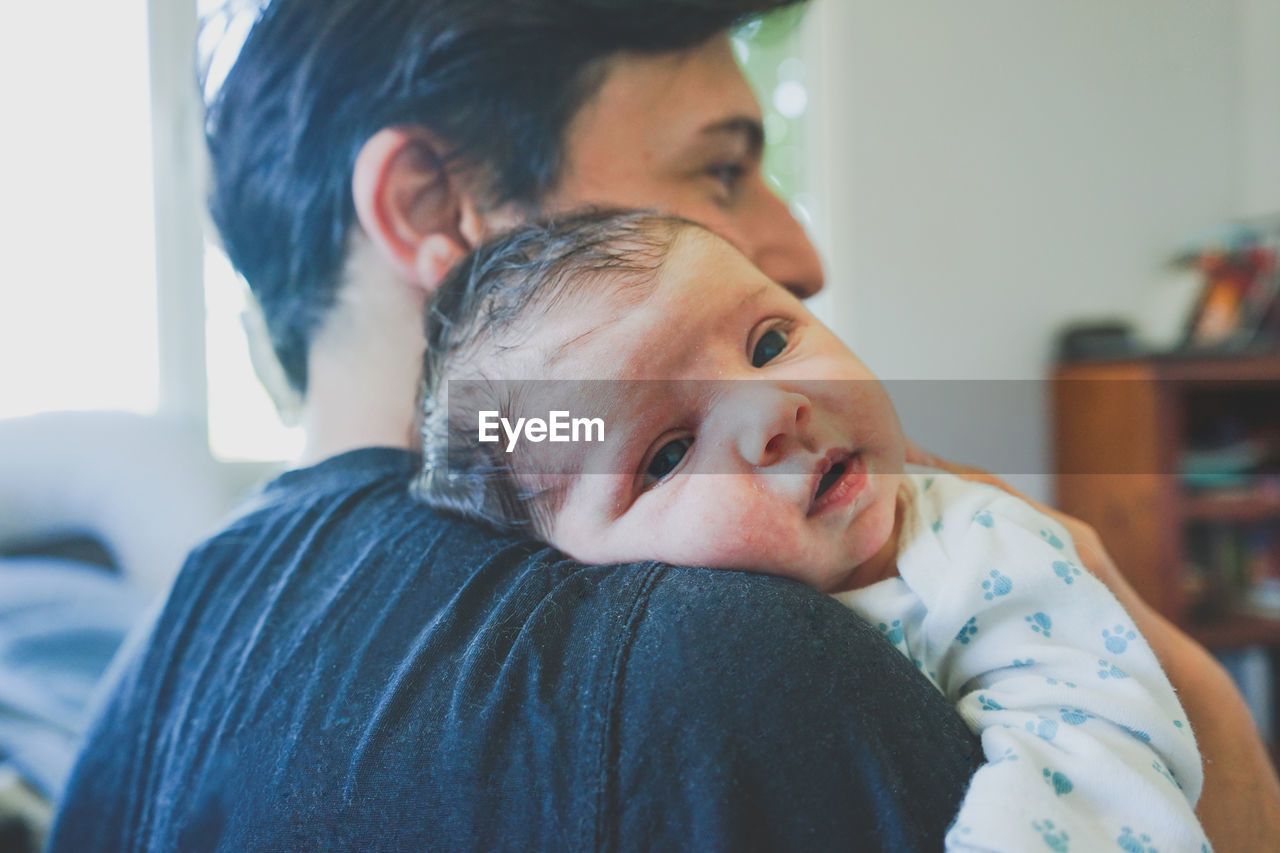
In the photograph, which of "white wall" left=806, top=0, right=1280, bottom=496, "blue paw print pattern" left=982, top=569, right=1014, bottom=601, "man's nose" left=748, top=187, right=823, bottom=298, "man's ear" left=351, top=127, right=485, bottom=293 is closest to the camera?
"blue paw print pattern" left=982, top=569, right=1014, bottom=601

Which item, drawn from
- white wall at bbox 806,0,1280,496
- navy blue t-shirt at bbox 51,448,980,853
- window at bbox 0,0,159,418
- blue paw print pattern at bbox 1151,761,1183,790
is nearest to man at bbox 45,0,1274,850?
navy blue t-shirt at bbox 51,448,980,853

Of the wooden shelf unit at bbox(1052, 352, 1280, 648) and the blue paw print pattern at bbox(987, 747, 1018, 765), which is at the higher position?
the blue paw print pattern at bbox(987, 747, 1018, 765)

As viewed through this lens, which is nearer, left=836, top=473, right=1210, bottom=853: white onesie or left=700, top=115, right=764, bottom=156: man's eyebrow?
left=836, top=473, right=1210, bottom=853: white onesie

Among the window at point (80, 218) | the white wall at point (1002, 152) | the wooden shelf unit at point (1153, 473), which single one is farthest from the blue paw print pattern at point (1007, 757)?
→ the window at point (80, 218)

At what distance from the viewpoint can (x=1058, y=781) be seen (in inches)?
15.1

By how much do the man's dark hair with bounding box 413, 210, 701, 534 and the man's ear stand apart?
0.24ft

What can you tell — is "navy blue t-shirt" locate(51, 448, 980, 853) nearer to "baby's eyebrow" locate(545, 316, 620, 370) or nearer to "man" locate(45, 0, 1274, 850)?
"man" locate(45, 0, 1274, 850)

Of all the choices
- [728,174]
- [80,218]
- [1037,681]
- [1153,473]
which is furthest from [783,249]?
[80,218]

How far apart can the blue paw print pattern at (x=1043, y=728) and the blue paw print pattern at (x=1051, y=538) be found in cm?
11

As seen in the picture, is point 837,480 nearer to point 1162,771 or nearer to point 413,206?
point 1162,771

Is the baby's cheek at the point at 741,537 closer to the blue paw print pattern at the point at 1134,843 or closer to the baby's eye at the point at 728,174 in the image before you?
the blue paw print pattern at the point at 1134,843

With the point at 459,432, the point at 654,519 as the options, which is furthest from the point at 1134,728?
the point at 459,432

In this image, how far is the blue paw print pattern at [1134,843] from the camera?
370mm

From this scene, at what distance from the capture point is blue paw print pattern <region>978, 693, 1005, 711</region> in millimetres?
427
